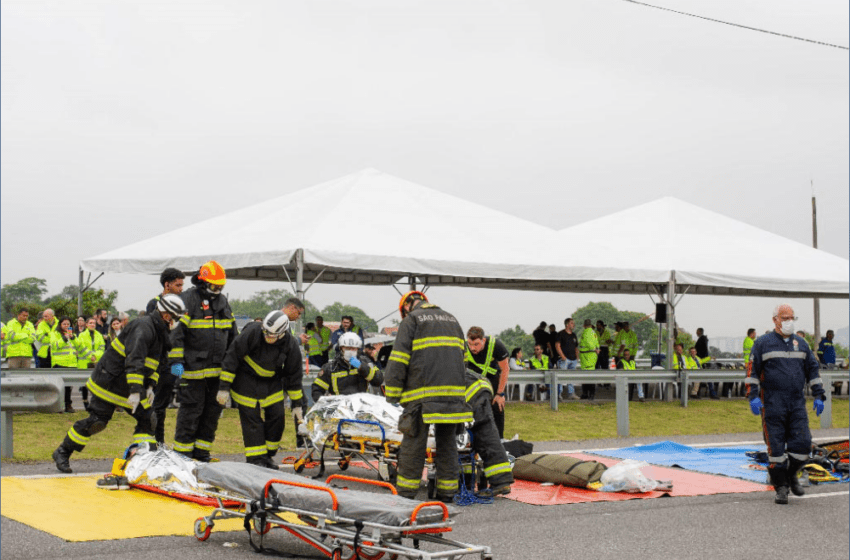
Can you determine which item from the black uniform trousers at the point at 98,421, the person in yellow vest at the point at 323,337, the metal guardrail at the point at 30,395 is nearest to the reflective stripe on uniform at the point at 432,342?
the black uniform trousers at the point at 98,421

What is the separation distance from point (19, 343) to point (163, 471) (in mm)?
11050

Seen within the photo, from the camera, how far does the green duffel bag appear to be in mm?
10484

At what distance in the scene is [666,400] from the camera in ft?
74.5

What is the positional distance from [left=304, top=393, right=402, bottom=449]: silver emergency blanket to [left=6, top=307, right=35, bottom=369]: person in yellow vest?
402 inches

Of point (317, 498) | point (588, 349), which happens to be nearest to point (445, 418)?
point (317, 498)

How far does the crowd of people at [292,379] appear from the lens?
9.02m

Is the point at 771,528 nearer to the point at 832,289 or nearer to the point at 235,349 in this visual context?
the point at 235,349

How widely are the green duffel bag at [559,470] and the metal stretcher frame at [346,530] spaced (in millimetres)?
3593

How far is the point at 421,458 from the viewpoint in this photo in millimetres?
8875

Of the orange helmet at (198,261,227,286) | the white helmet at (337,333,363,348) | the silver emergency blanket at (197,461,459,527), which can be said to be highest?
the orange helmet at (198,261,227,286)

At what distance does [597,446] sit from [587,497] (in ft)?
14.8

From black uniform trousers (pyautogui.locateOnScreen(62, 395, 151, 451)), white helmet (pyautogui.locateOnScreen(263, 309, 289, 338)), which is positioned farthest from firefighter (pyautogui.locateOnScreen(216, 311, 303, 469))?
black uniform trousers (pyautogui.locateOnScreen(62, 395, 151, 451))

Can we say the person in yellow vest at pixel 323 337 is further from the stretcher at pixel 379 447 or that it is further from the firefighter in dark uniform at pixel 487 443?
the firefighter in dark uniform at pixel 487 443

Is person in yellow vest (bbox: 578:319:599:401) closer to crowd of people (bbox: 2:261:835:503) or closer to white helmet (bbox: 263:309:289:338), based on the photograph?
crowd of people (bbox: 2:261:835:503)
